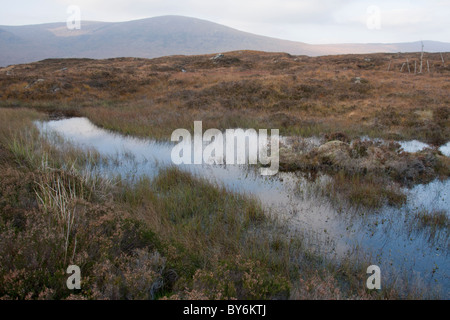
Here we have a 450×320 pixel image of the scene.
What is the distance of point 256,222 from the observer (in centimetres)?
556

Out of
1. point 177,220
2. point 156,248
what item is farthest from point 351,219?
point 156,248

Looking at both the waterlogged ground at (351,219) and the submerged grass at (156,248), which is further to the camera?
the waterlogged ground at (351,219)

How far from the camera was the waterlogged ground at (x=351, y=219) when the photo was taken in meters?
4.29

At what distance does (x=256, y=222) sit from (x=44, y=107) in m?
20.7

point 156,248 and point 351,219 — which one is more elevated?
point 156,248

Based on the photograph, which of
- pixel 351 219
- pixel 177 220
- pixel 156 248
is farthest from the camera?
pixel 351 219

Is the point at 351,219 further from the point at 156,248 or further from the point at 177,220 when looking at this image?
the point at 156,248

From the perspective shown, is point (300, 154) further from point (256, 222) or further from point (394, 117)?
point (394, 117)

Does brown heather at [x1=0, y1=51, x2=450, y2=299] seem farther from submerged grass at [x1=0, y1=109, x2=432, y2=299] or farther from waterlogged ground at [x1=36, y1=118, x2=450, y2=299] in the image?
waterlogged ground at [x1=36, y1=118, x2=450, y2=299]

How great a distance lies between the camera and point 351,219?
5668 millimetres

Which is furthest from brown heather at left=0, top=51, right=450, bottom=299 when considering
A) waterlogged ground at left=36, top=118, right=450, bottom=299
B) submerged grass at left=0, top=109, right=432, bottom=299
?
waterlogged ground at left=36, top=118, right=450, bottom=299

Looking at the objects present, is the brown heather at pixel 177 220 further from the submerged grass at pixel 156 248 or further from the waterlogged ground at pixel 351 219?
the waterlogged ground at pixel 351 219

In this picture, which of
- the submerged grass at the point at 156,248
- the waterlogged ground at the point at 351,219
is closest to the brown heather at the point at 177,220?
the submerged grass at the point at 156,248
